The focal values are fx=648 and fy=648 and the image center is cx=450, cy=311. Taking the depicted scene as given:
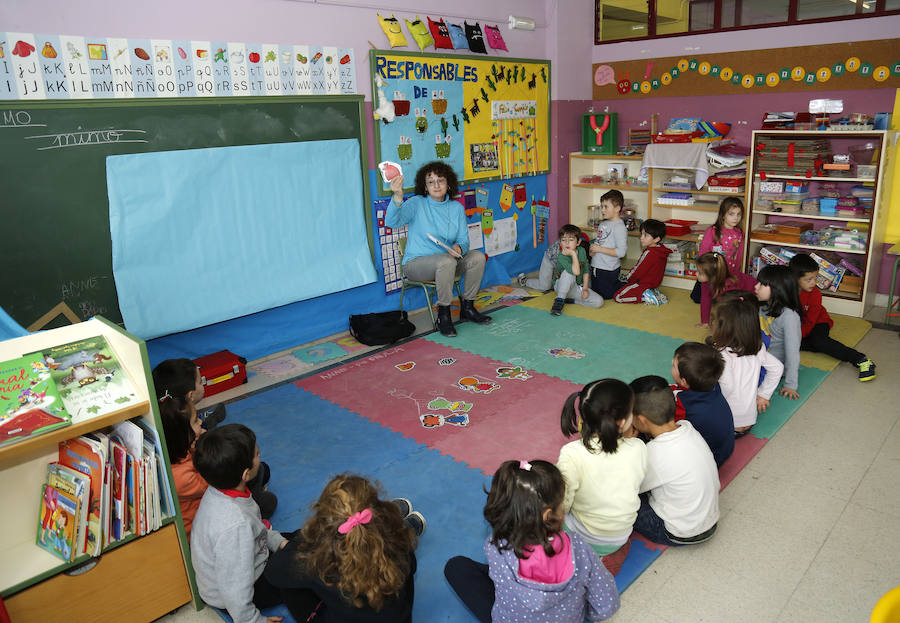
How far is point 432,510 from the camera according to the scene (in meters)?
2.77

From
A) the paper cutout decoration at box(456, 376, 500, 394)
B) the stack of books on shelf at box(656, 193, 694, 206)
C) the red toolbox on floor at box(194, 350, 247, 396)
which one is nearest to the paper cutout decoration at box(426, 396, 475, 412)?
the paper cutout decoration at box(456, 376, 500, 394)

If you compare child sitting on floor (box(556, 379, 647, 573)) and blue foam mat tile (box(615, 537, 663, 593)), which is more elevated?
child sitting on floor (box(556, 379, 647, 573))

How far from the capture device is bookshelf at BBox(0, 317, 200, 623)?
191cm

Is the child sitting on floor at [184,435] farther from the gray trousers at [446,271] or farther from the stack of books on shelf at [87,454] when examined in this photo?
the gray trousers at [446,271]

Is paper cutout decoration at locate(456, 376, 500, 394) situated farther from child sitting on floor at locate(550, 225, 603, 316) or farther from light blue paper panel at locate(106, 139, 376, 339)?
child sitting on floor at locate(550, 225, 603, 316)

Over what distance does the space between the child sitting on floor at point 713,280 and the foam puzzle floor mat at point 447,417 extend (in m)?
0.47

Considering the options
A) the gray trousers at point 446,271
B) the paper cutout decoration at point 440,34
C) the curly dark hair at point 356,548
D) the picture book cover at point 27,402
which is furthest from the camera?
the paper cutout decoration at point 440,34

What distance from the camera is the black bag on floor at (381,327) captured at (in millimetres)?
4746

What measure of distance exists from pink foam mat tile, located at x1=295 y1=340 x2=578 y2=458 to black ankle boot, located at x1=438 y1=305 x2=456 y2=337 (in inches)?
9.6

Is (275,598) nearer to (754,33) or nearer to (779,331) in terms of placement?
(779,331)

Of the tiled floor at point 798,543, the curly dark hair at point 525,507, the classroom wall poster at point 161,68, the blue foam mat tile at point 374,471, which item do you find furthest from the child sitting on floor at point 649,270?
the curly dark hair at point 525,507

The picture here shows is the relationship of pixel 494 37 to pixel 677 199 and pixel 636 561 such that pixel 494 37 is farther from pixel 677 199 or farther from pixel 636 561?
pixel 636 561

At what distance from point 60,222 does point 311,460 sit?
1.90m

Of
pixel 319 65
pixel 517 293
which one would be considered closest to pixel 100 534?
pixel 319 65
